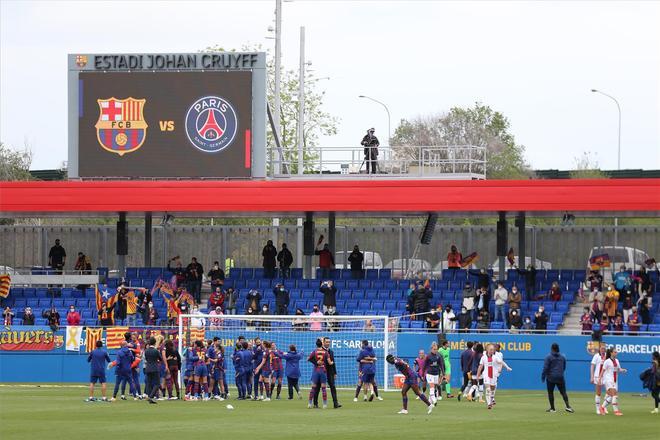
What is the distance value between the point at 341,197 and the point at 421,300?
487cm

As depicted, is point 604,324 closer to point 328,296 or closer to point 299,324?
point 328,296

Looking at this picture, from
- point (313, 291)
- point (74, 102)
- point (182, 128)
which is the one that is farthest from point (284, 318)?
point (74, 102)

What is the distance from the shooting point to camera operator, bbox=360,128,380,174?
46.4 m

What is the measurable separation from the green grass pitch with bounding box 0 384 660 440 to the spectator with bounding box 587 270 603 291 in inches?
336

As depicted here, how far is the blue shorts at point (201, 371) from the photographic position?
112 feet

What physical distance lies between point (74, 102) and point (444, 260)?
17033 millimetres

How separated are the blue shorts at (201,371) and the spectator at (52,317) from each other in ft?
32.5

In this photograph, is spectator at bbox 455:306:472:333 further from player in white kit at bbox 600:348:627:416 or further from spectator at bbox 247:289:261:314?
player in white kit at bbox 600:348:627:416

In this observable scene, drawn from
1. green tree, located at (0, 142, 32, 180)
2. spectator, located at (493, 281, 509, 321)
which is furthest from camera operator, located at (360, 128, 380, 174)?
green tree, located at (0, 142, 32, 180)

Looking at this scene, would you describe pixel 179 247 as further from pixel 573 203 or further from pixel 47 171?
pixel 47 171

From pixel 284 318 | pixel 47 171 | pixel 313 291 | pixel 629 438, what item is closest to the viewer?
pixel 629 438

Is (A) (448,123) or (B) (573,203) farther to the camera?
(A) (448,123)

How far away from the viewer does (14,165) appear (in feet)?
267

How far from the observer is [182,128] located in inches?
1821
